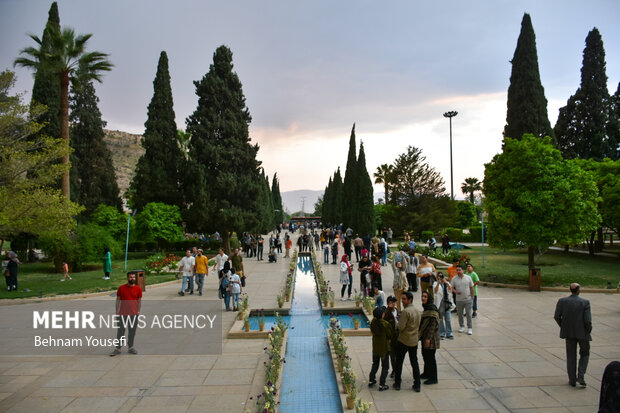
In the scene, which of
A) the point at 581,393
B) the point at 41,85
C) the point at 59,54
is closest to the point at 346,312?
the point at 581,393

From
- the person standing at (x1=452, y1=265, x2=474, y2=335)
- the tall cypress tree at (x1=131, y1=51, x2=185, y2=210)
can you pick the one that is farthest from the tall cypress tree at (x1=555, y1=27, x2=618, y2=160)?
the person standing at (x1=452, y1=265, x2=474, y2=335)

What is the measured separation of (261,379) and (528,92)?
119 ft

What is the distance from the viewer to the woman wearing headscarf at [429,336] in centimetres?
643

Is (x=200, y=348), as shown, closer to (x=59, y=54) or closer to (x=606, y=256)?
(x=59, y=54)

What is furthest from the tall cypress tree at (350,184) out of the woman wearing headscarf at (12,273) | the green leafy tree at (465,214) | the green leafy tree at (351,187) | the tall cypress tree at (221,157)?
the woman wearing headscarf at (12,273)

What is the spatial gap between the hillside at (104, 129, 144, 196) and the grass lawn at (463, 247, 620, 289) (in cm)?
10121

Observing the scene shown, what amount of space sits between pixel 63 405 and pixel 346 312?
25.1 feet

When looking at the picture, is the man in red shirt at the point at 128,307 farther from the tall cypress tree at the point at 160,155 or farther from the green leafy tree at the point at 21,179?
the tall cypress tree at the point at 160,155

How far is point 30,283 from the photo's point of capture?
16.7 metres

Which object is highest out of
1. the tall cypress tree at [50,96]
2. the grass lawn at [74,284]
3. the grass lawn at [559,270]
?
the tall cypress tree at [50,96]

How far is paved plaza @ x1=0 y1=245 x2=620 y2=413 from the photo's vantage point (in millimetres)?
5941

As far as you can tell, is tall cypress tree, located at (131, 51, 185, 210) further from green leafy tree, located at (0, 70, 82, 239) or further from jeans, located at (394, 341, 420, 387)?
jeans, located at (394, 341, 420, 387)

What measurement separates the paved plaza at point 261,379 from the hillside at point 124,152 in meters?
107

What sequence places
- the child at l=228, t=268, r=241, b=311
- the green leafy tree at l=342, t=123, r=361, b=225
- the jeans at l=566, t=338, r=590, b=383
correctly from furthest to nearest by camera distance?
the green leafy tree at l=342, t=123, r=361, b=225, the child at l=228, t=268, r=241, b=311, the jeans at l=566, t=338, r=590, b=383
